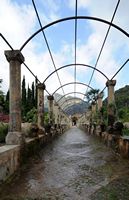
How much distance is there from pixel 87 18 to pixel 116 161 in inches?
174

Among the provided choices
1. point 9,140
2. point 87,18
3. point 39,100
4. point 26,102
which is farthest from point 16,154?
point 26,102

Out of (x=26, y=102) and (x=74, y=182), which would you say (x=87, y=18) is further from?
(x=26, y=102)

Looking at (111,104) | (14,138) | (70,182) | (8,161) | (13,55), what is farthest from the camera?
(111,104)

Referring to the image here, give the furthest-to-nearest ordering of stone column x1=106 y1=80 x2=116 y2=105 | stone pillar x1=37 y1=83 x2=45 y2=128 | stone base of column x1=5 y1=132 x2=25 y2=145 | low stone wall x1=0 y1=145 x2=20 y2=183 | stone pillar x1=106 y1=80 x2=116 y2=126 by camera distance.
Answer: stone pillar x1=37 y1=83 x2=45 y2=128, stone column x1=106 y1=80 x2=116 y2=105, stone pillar x1=106 y1=80 x2=116 y2=126, stone base of column x1=5 y1=132 x2=25 y2=145, low stone wall x1=0 y1=145 x2=20 y2=183

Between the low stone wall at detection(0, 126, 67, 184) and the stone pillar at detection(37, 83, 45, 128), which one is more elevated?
the stone pillar at detection(37, 83, 45, 128)

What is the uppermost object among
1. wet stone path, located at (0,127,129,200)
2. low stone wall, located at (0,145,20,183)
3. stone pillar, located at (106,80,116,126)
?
stone pillar, located at (106,80,116,126)

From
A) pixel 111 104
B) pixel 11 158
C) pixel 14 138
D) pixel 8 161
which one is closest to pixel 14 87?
pixel 14 138

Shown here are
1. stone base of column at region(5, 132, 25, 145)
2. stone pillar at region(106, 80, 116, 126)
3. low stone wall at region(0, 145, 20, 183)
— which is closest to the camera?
low stone wall at region(0, 145, 20, 183)

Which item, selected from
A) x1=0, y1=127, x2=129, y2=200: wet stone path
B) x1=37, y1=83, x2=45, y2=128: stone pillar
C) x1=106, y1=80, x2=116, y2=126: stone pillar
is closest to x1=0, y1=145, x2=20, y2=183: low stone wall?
x1=0, y1=127, x2=129, y2=200: wet stone path

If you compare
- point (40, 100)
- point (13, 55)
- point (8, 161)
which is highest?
point (13, 55)

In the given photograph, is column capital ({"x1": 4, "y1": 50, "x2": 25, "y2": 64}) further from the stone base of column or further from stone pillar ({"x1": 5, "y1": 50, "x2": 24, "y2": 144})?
the stone base of column

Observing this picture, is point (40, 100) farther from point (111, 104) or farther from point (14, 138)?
point (14, 138)

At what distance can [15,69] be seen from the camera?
912cm

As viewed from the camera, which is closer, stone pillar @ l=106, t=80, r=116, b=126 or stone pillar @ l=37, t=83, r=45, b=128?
stone pillar @ l=106, t=80, r=116, b=126
